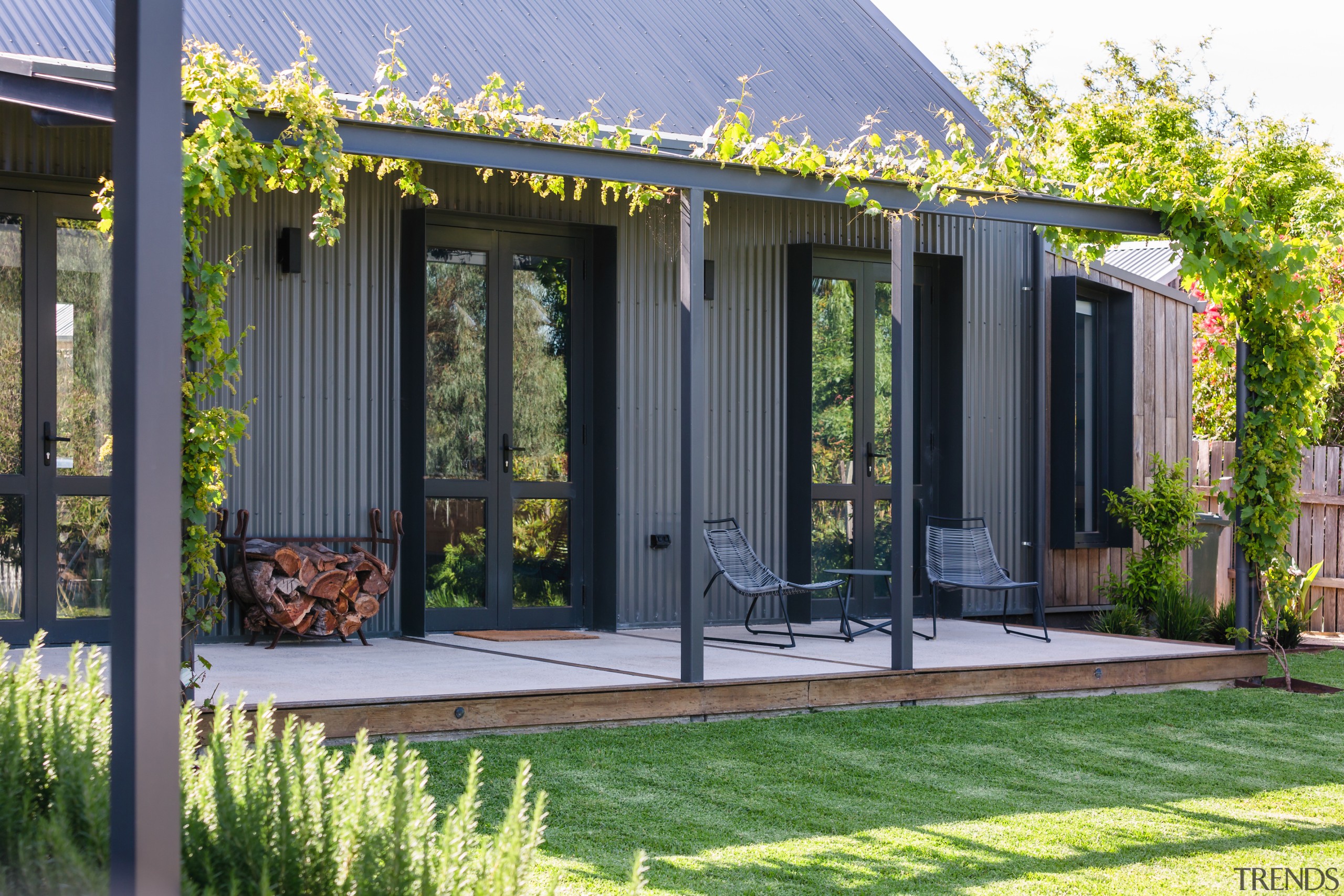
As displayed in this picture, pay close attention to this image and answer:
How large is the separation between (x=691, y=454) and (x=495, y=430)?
2.31 metres

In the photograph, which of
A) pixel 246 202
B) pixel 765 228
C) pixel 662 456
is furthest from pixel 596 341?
pixel 246 202

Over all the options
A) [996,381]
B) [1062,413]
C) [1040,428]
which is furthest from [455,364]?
[1062,413]

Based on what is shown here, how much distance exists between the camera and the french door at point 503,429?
7.84 meters

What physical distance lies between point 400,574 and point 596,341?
6.12 ft

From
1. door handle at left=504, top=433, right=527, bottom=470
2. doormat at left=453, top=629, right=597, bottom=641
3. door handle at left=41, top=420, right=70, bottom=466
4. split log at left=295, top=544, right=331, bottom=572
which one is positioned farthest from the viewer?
door handle at left=504, top=433, right=527, bottom=470

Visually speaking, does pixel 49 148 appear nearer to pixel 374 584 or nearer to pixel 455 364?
pixel 455 364

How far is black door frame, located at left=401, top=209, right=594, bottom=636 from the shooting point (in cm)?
767

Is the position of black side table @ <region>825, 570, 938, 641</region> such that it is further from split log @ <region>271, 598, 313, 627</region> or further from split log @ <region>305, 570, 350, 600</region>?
split log @ <region>271, 598, 313, 627</region>

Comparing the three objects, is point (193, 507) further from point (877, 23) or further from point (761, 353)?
point (877, 23)

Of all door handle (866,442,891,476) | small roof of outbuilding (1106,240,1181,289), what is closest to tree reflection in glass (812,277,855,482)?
door handle (866,442,891,476)

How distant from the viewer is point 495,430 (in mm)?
8008

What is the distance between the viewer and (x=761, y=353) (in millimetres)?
8898

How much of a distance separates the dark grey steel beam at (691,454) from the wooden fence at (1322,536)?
18.6 feet

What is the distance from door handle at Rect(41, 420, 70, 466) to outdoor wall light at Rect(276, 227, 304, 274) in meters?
1.43
